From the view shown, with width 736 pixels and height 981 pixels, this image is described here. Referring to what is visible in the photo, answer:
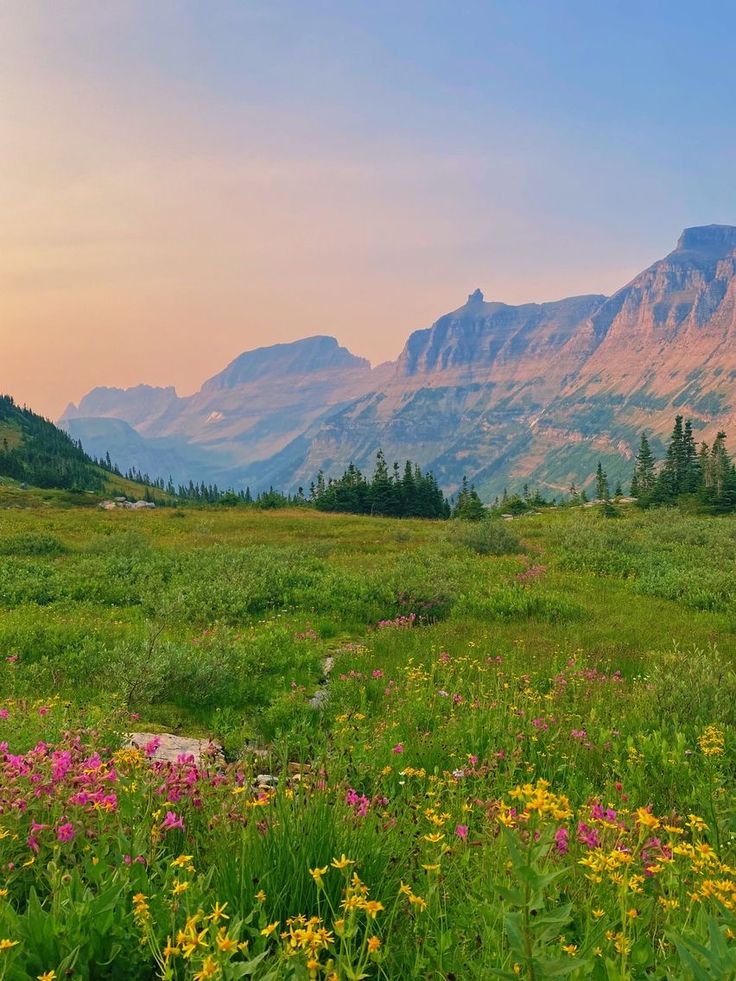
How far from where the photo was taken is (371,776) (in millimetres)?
5102

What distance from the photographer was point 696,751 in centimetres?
636

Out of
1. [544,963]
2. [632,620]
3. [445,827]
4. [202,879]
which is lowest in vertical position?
[632,620]

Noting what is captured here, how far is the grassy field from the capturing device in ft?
8.03

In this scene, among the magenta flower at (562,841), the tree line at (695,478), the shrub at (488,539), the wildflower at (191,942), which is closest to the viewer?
the wildflower at (191,942)

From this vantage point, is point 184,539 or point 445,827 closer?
point 445,827

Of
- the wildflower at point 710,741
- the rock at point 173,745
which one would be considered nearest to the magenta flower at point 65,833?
the rock at point 173,745

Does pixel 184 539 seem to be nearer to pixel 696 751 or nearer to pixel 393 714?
pixel 393 714

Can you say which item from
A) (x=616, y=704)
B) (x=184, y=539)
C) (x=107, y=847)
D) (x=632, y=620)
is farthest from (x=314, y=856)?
(x=184, y=539)

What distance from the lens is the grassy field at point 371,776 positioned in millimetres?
2447

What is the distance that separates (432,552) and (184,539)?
16.1 meters

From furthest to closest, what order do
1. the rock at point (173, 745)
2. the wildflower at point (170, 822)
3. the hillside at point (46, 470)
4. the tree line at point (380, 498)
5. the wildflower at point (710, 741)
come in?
the hillside at point (46, 470), the tree line at point (380, 498), the rock at point (173, 745), the wildflower at point (710, 741), the wildflower at point (170, 822)

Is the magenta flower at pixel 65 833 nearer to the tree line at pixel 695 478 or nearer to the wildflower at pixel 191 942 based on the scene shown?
the wildflower at pixel 191 942

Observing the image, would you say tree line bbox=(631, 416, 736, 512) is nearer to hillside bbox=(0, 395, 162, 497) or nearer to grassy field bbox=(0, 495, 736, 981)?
grassy field bbox=(0, 495, 736, 981)

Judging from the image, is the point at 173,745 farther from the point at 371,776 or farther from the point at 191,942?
the point at 191,942
